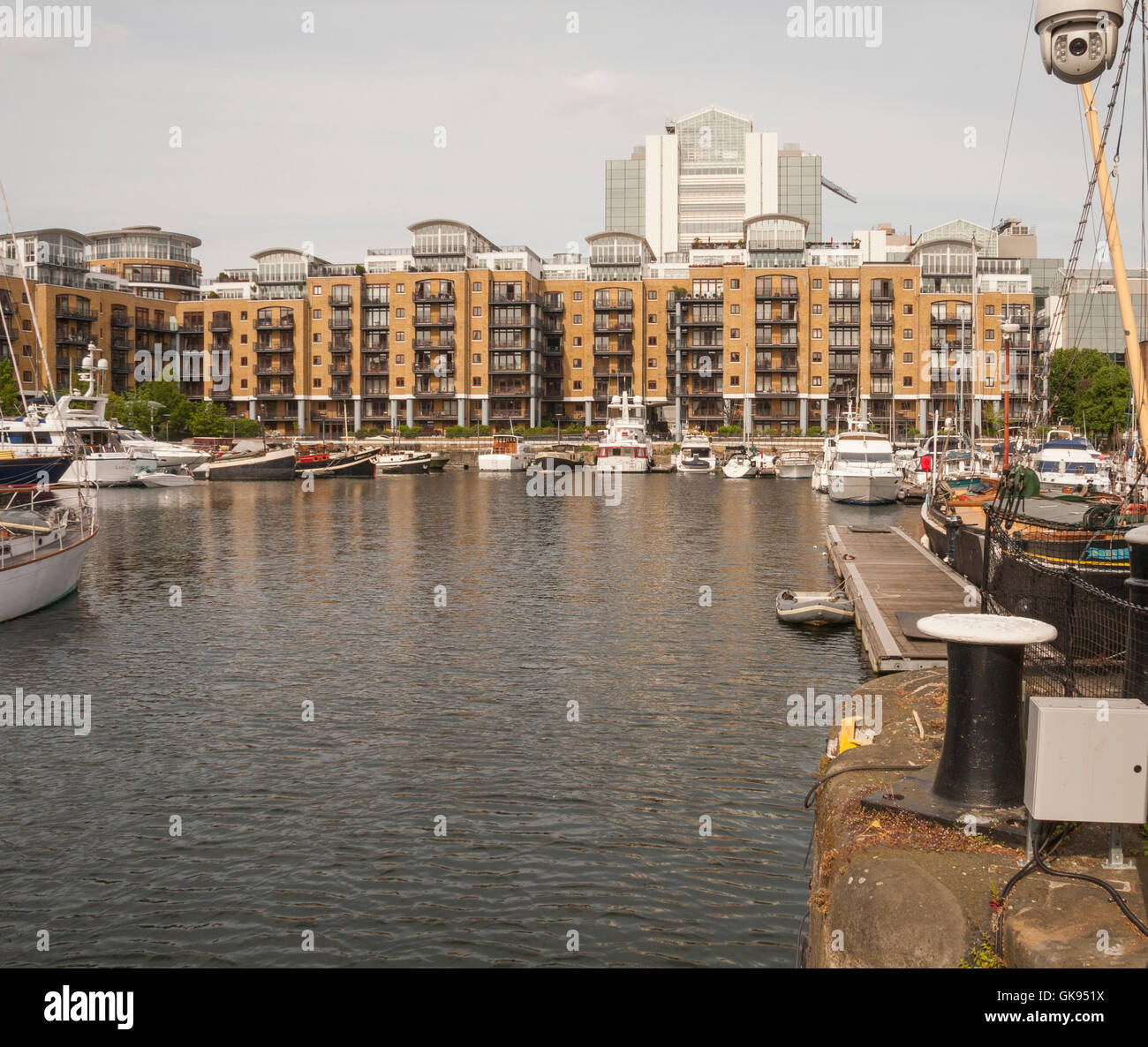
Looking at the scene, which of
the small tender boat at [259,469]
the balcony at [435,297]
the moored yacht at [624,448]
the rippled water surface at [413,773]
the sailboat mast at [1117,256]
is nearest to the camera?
the rippled water surface at [413,773]

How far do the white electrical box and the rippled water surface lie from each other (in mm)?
3204

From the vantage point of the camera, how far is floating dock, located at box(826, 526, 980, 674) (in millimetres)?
16781

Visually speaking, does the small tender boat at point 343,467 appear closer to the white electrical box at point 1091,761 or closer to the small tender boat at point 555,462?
the small tender boat at point 555,462

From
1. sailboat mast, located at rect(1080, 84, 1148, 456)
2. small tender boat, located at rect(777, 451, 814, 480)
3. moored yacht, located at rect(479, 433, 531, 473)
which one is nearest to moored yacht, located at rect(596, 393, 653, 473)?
moored yacht, located at rect(479, 433, 531, 473)

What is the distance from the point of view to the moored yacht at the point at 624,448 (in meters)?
95.2

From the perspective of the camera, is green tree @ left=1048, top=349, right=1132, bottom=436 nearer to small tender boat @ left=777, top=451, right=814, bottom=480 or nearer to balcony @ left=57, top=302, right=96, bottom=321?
small tender boat @ left=777, top=451, right=814, bottom=480

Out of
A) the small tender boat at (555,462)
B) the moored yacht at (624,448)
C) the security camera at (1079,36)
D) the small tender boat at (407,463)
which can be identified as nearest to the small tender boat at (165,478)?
the small tender boat at (407,463)

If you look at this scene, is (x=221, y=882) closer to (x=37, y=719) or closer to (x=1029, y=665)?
(x=37, y=719)

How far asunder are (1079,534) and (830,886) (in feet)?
42.2

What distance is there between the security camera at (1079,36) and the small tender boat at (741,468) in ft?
256

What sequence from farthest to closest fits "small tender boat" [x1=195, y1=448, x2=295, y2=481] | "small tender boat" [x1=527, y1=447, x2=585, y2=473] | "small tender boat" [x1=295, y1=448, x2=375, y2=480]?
"small tender boat" [x1=527, y1=447, x2=585, y2=473], "small tender boat" [x1=295, y1=448, x2=375, y2=480], "small tender boat" [x1=195, y1=448, x2=295, y2=481]

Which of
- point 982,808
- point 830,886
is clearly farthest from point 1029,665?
point 830,886

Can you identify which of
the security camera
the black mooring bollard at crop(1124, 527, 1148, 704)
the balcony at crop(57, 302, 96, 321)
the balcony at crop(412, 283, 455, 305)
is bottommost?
the black mooring bollard at crop(1124, 527, 1148, 704)

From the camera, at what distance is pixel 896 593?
23250mm
